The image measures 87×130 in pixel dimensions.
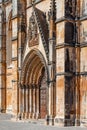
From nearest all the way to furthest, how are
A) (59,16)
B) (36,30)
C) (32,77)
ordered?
(59,16)
(36,30)
(32,77)

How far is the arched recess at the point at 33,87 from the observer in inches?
818

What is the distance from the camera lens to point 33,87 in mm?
21297

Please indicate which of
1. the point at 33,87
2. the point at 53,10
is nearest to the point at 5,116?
the point at 33,87

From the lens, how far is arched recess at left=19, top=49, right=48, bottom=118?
20.8 metres

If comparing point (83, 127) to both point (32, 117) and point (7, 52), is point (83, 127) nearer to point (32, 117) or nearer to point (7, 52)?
point (32, 117)

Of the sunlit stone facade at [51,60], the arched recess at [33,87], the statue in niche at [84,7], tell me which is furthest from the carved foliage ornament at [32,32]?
the statue in niche at [84,7]

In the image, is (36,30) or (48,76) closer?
(48,76)

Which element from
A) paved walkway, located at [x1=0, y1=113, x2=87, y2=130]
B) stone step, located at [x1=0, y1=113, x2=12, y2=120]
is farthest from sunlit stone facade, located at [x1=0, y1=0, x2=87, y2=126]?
stone step, located at [x1=0, y1=113, x2=12, y2=120]

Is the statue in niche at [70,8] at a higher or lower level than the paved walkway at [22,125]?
higher

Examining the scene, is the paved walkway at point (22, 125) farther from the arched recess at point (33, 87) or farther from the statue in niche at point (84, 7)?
the statue in niche at point (84, 7)

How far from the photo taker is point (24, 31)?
72.1 ft

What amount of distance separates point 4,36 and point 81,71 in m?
11.5

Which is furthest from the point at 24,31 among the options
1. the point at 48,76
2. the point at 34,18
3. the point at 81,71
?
the point at 81,71

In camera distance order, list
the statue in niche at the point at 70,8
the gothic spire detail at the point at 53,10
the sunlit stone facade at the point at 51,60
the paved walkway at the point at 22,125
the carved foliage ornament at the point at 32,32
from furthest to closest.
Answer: the carved foliage ornament at the point at 32,32
the gothic spire detail at the point at 53,10
the statue in niche at the point at 70,8
the sunlit stone facade at the point at 51,60
the paved walkway at the point at 22,125
